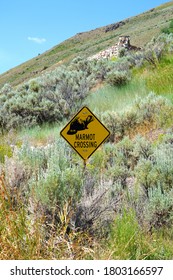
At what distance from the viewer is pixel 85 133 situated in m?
→ 5.79

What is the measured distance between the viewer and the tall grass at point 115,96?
1267 centimetres

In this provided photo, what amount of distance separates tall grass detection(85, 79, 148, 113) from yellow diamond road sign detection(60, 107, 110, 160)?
6.32 metres

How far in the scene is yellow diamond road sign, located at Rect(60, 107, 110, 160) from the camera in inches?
227

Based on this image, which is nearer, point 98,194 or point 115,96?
point 98,194

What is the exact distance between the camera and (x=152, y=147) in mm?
7715

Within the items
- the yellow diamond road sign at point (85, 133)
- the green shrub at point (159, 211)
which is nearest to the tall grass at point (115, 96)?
the yellow diamond road sign at point (85, 133)

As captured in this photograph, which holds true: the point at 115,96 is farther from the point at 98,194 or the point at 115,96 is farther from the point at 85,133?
the point at 98,194

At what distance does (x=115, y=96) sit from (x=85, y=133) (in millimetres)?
8025

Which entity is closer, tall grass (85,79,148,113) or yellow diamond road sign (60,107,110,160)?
yellow diamond road sign (60,107,110,160)

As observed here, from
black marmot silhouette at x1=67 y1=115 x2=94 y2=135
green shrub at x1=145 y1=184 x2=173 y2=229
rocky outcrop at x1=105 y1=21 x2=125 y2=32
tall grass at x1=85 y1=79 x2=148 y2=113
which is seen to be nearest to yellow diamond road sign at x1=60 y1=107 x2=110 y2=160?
black marmot silhouette at x1=67 y1=115 x2=94 y2=135

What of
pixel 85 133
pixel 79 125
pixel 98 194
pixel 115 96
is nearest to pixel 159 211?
pixel 98 194

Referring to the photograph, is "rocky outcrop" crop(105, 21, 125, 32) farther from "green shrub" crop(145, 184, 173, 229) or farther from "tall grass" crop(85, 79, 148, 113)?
"green shrub" crop(145, 184, 173, 229)
